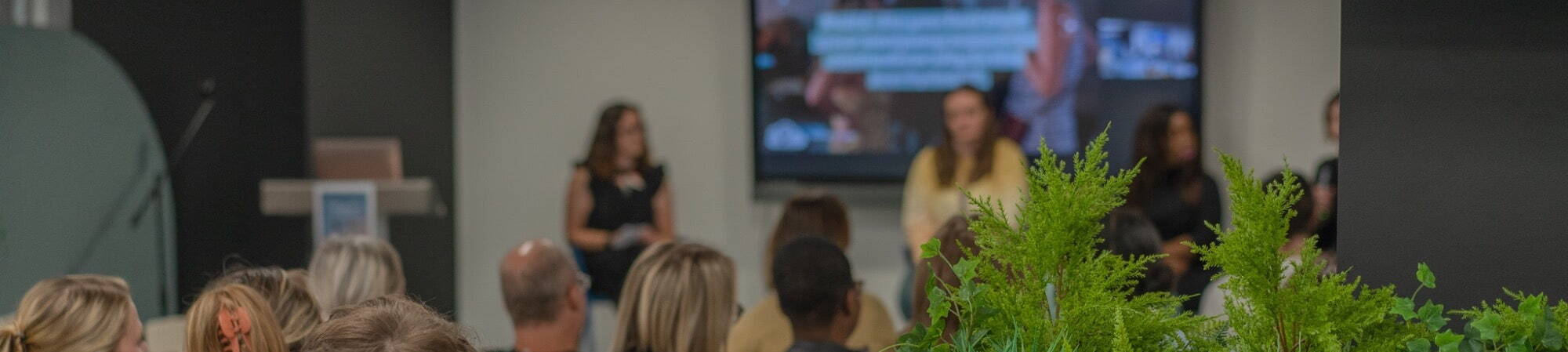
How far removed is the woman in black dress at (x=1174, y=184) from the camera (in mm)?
5402

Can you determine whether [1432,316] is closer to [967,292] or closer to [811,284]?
[967,292]

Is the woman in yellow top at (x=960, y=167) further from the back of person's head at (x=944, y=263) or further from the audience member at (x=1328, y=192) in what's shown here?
the back of person's head at (x=944, y=263)

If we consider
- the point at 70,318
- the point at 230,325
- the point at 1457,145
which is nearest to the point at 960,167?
the point at 70,318

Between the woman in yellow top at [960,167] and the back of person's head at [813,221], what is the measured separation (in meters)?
0.87

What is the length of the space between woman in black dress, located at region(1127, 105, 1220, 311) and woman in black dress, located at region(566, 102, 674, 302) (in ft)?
6.65

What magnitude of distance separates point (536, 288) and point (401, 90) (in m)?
3.70

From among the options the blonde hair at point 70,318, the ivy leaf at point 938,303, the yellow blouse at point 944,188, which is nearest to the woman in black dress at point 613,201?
the yellow blouse at point 944,188

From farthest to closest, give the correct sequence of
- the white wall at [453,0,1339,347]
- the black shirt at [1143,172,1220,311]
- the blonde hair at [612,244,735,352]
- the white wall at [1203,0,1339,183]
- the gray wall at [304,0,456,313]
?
the white wall at [453,0,1339,347] → the white wall at [1203,0,1339,183] → the gray wall at [304,0,456,313] → the black shirt at [1143,172,1220,311] → the blonde hair at [612,244,735,352]

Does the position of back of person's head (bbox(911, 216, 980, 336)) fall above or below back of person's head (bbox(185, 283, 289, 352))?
below

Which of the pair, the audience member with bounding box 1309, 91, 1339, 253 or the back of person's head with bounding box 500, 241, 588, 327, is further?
the audience member with bounding box 1309, 91, 1339, 253

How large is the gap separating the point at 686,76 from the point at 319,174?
1955 mm

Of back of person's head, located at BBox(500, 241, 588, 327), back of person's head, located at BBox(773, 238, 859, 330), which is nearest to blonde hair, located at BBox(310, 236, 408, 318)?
back of person's head, located at BBox(500, 241, 588, 327)

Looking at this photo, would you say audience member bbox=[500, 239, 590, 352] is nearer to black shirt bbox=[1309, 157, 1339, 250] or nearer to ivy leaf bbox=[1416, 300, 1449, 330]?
black shirt bbox=[1309, 157, 1339, 250]

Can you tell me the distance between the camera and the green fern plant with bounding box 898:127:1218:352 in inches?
49.8
